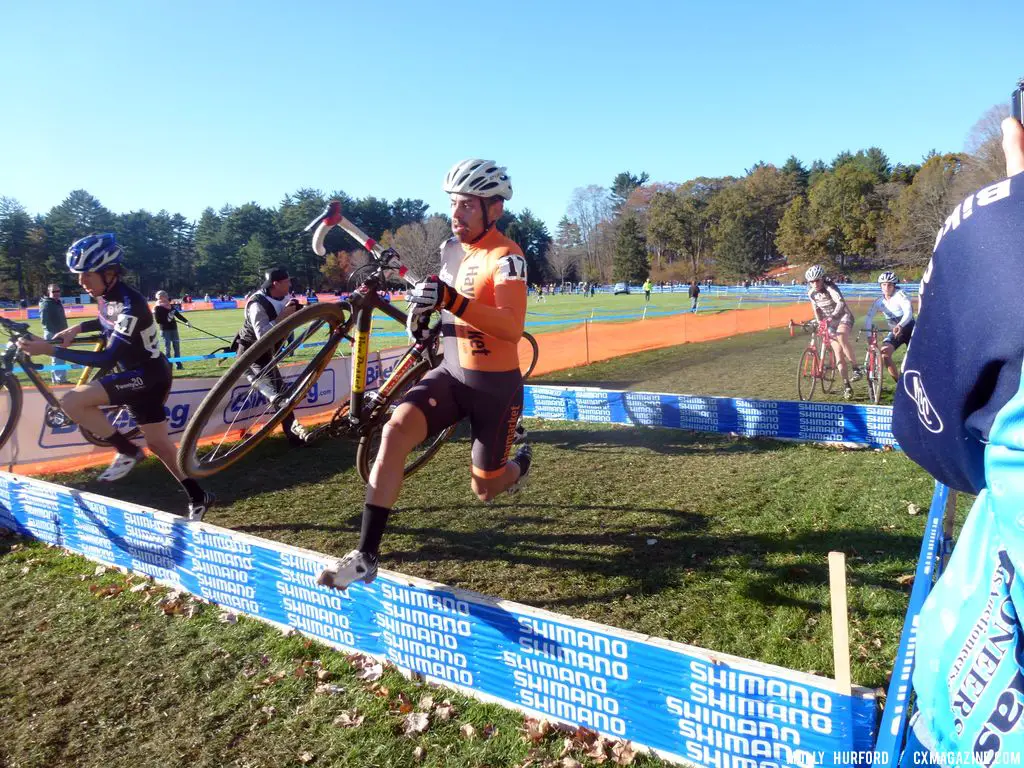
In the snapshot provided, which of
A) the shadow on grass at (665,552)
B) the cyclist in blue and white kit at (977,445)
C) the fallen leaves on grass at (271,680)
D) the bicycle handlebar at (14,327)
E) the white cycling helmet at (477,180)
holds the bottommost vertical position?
the fallen leaves on grass at (271,680)

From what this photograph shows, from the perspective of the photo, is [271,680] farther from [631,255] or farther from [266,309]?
[631,255]

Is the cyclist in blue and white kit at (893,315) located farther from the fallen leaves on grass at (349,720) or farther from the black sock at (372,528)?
the fallen leaves on grass at (349,720)

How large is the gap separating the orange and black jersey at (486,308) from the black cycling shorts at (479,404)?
0.22 feet

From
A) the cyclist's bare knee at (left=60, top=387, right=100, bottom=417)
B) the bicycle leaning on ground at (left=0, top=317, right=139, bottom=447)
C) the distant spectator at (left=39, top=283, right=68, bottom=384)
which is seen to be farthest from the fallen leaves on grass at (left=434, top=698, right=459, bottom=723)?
the distant spectator at (left=39, top=283, right=68, bottom=384)

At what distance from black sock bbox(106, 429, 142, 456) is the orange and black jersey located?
408 cm

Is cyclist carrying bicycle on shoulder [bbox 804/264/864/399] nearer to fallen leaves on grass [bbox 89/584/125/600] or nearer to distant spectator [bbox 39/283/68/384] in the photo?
fallen leaves on grass [bbox 89/584/125/600]

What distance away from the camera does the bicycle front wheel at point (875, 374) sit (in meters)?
11.4

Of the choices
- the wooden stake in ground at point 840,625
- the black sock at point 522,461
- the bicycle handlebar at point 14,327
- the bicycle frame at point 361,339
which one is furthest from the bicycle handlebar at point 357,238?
the bicycle handlebar at point 14,327

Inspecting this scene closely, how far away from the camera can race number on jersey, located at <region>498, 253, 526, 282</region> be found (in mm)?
3936

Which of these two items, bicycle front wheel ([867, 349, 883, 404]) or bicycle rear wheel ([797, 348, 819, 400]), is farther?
bicycle rear wheel ([797, 348, 819, 400])

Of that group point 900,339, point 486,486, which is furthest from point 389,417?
point 900,339

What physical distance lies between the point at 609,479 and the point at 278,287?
512 centimetres

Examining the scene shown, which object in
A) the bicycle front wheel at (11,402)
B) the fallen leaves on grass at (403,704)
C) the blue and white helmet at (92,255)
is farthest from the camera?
the bicycle front wheel at (11,402)

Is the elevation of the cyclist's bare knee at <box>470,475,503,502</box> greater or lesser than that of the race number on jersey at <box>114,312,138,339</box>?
lesser
